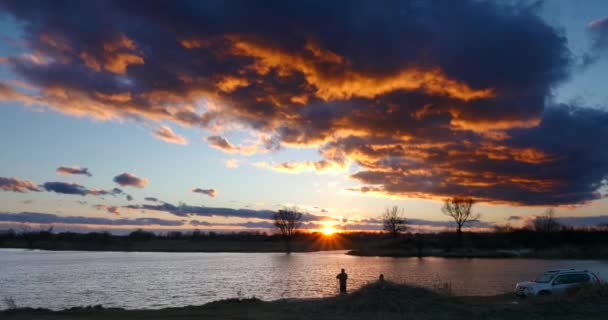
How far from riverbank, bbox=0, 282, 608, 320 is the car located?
3211 millimetres

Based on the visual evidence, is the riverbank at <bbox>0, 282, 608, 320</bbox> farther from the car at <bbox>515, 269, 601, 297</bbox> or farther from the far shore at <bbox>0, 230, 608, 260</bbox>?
the far shore at <bbox>0, 230, 608, 260</bbox>

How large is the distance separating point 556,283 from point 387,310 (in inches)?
490

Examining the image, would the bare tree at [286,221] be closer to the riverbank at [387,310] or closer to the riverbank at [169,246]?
the riverbank at [169,246]

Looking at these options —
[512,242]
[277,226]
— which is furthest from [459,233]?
[277,226]

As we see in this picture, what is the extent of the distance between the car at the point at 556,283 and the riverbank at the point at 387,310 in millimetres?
3211

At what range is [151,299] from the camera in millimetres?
37594

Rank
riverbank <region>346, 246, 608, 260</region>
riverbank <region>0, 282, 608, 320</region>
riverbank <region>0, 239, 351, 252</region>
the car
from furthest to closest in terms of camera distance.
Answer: riverbank <region>0, 239, 351, 252</region>, riverbank <region>346, 246, 608, 260</region>, the car, riverbank <region>0, 282, 608, 320</region>

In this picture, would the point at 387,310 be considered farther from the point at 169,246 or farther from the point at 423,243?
the point at 169,246

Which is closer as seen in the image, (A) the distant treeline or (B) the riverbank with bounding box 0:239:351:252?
(A) the distant treeline

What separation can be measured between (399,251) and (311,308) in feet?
323

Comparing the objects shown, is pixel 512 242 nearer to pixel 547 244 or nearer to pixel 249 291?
pixel 547 244

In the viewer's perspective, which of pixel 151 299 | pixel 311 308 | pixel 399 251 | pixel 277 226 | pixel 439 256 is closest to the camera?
pixel 311 308

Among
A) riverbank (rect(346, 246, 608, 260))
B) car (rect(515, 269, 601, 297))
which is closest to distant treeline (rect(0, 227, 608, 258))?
riverbank (rect(346, 246, 608, 260))

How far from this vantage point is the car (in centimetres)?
2863
